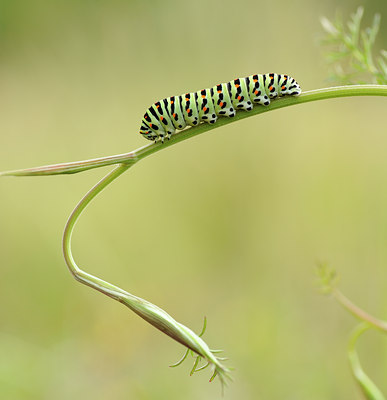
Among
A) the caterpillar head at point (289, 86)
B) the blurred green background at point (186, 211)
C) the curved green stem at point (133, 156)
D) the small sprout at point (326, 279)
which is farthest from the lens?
the blurred green background at point (186, 211)

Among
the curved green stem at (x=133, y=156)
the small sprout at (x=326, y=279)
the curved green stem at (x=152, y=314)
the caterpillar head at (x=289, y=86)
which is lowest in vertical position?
the small sprout at (x=326, y=279)

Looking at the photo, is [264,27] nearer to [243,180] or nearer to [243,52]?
[243,52]

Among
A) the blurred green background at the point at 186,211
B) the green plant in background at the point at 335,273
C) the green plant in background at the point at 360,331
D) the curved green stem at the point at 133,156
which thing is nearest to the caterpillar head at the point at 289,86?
the green plant in background at the point at 335,273

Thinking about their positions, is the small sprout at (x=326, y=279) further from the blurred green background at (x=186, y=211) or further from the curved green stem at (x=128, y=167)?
the blurred green background at (x=186, y=211)

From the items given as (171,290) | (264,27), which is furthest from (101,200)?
(264,27)

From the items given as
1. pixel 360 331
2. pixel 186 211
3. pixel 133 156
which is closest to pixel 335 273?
pixel 360 331

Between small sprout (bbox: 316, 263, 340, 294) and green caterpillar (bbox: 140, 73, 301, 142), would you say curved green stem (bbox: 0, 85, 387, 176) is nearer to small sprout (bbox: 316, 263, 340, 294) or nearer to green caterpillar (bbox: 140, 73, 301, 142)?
green caterpillar (bbox: 140, 73, 301, 142)

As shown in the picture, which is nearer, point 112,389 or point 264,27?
point 112,389
